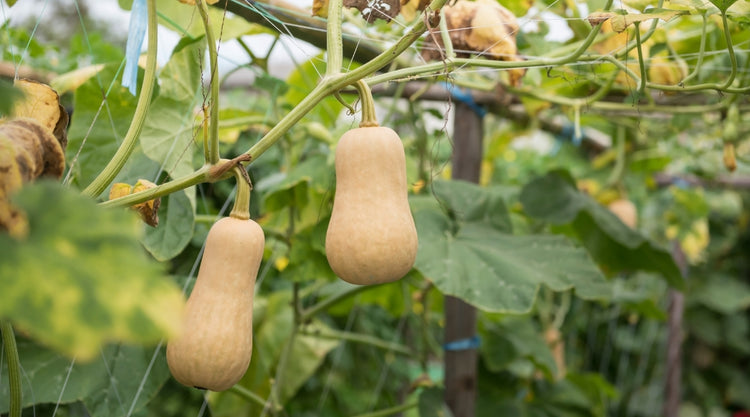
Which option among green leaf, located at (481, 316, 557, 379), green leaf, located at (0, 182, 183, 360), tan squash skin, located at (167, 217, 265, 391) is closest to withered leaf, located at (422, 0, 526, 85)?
tan squash skin, located at (167, 217, 265, 391)

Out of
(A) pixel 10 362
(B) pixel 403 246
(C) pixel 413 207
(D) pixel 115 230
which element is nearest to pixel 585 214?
(C) pixel 413 207

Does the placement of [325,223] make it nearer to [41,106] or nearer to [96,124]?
[96,124]

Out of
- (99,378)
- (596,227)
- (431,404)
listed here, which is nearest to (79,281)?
(99,378)

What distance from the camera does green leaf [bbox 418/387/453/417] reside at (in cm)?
107

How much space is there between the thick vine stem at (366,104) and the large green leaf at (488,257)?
333 millimetres

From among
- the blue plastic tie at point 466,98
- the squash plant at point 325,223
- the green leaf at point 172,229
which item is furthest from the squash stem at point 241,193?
the blue plastic tie at point 466,98

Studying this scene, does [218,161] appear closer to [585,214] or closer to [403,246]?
[403,246]

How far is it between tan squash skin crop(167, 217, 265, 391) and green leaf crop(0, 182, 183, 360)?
239 millimetres

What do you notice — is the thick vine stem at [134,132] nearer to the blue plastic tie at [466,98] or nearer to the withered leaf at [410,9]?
the withered leaf at [410,9]

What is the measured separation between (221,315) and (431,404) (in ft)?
2.17

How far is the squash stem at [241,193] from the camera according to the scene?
0.50m

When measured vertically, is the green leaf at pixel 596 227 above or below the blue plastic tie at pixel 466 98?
below

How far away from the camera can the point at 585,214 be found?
1.32 meters

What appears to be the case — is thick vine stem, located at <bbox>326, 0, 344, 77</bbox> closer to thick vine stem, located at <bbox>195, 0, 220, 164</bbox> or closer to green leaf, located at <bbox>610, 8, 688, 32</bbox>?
thick vine stem, located at <bbox>195, 0, 220, 164</bbox>
